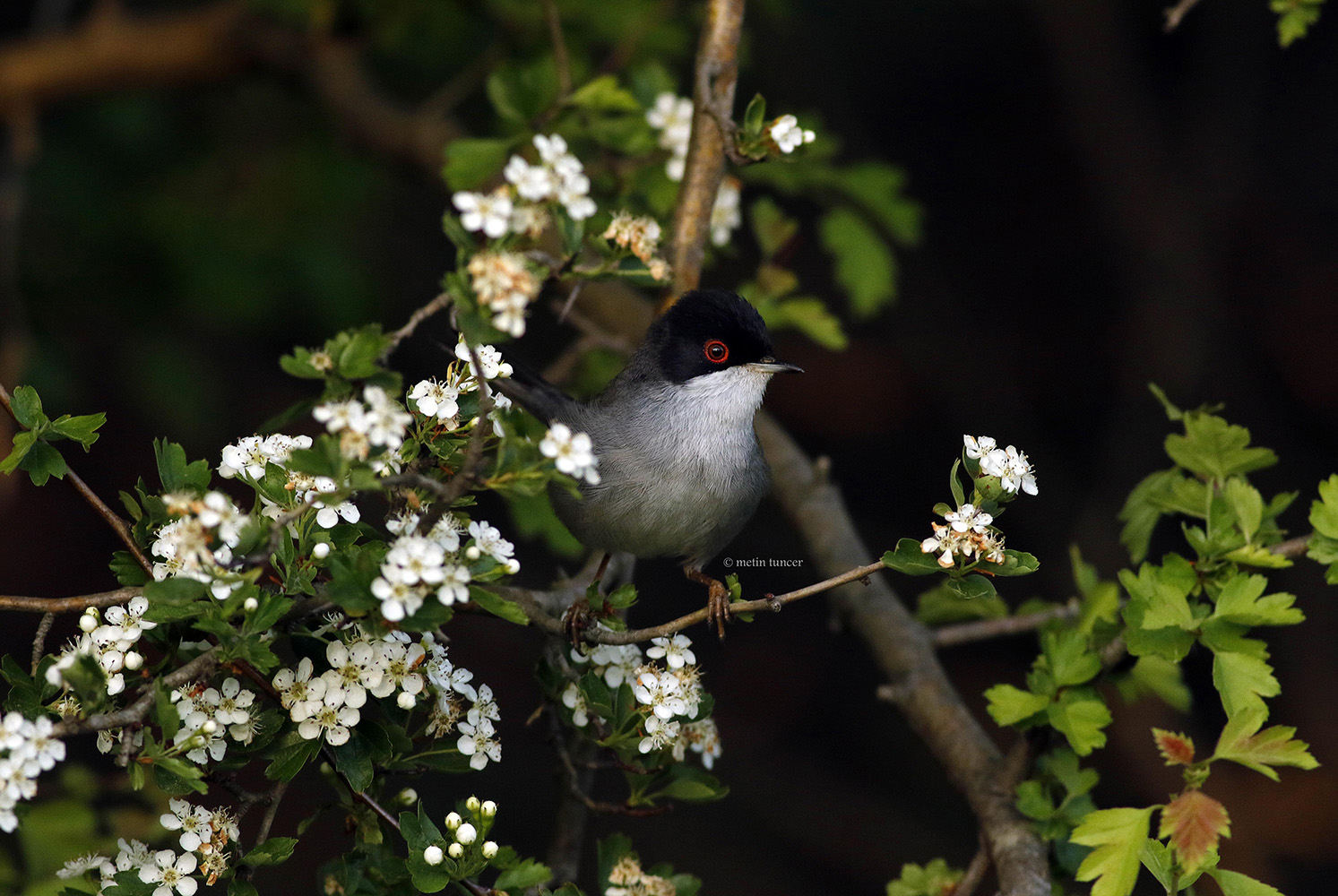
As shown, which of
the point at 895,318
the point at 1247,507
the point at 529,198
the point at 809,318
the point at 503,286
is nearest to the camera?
the point at 503,286

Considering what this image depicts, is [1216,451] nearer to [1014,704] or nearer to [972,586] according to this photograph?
[1014,704]

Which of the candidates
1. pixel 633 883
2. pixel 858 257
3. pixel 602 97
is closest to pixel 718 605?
pixel 633 883

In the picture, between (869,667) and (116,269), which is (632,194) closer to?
(116,269)

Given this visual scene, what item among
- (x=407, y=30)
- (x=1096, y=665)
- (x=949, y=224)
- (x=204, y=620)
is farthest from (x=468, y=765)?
(x=949, y=224)

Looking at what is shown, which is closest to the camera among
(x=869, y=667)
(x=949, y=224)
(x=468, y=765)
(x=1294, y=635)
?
(x=468, y=765)

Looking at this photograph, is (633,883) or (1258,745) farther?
(633,883)

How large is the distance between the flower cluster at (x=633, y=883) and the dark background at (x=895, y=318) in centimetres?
264

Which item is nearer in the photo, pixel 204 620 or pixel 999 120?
pixel 204 620

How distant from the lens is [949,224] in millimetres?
6438

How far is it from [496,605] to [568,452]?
0.85ft

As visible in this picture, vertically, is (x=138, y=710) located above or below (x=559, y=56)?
below

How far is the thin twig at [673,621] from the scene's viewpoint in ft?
5.81

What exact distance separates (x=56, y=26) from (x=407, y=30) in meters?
1.59

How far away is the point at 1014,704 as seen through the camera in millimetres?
2264
